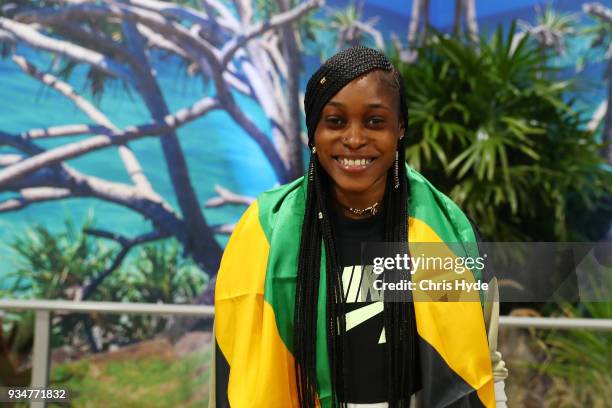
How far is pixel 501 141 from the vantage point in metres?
3.07

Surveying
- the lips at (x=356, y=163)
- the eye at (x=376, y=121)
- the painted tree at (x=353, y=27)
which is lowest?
the lips at (x=356, y=163)

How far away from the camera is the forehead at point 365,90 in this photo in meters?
0.93

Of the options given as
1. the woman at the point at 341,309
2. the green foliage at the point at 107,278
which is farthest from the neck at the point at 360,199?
the green foliage at the point at 107,278

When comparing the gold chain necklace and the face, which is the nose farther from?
the gold chain necklace

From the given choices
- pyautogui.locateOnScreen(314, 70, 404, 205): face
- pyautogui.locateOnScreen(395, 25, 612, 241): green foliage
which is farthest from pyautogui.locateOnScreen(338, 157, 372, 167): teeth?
pyautogui.locateOnScreen(395, 25, 612, 241): green foliage

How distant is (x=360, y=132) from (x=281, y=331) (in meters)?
0.32

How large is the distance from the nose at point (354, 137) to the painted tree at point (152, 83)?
2715 millimetres

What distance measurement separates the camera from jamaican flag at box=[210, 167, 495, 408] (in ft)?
3.04

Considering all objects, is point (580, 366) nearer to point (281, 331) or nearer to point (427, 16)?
point (281, 331)


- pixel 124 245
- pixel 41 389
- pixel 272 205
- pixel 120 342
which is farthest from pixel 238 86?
pixel 272 205

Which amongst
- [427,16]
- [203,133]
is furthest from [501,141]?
[203,133]

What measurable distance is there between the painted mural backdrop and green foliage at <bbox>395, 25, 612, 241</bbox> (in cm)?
1

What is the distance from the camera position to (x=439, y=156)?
9.96ft

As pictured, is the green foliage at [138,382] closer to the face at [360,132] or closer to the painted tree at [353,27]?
the face at [360,132]
